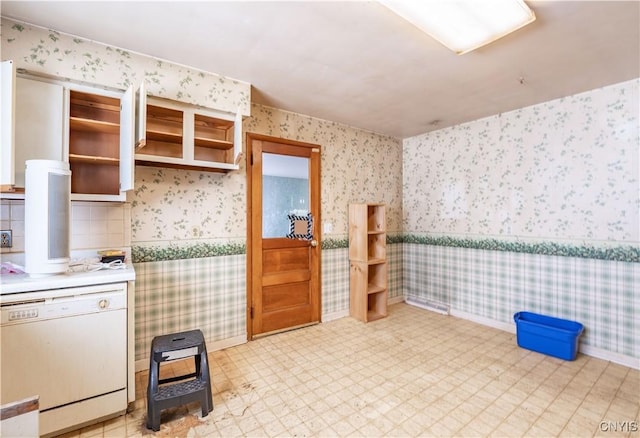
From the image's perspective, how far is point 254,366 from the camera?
254cm

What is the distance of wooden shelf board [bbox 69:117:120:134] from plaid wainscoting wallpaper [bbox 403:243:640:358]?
12.4ft

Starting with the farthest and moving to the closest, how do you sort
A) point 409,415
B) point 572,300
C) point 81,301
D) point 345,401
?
point 572,300
point 345,401
point 409,415
point 81,301

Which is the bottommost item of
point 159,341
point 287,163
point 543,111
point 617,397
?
point 617,397

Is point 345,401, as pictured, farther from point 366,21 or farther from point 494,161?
point 494,161

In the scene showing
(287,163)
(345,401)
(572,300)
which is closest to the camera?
(345,401)

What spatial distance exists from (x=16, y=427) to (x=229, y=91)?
246 centimetres

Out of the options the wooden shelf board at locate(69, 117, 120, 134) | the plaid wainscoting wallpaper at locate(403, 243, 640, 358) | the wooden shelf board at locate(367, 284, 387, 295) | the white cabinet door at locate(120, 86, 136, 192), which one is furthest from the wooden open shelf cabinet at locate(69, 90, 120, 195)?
the plaid wainscoting wallpaper at locate(403, 243, 640, 358)

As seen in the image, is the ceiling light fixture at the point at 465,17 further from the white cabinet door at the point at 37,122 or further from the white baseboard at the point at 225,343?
the white baseboard at the point at 225,343

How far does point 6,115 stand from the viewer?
1.58 meters

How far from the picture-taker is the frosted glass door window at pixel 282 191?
318 cm

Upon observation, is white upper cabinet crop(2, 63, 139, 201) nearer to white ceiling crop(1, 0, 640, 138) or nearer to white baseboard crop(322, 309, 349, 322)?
white ceiling crop(1, 0, 640, 138)

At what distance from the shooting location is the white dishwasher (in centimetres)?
155

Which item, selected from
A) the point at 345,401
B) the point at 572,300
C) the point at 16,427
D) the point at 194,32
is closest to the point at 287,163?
the point at 194,32

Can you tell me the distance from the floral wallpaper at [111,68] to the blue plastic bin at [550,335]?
333cm
